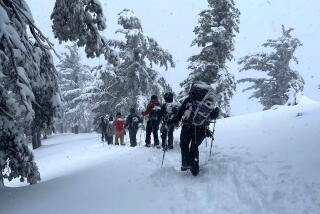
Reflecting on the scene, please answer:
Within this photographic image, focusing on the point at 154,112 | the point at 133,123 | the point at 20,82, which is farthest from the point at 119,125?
the point at 20,82

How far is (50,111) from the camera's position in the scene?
11.6 metres

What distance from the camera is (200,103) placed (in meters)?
8.99

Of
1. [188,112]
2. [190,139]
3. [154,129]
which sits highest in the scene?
[188,112]

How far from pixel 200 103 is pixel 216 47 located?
64.8 ft

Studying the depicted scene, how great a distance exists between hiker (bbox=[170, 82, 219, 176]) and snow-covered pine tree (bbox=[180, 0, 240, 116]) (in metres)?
18.1

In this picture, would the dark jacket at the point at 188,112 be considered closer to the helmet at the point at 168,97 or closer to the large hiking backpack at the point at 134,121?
the helmet at the point at 168,97

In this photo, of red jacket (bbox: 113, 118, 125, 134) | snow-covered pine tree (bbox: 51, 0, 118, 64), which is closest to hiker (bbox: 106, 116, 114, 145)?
red jacket (bbox: 113, 118, 125, 134)

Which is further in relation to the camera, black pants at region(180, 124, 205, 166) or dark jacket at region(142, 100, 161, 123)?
dark jacket at region(142, 100, 161, 123)

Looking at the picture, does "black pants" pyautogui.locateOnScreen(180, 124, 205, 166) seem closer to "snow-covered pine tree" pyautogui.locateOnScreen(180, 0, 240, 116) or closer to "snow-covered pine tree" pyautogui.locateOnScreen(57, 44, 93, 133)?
"snow-covered pine tree" pyautogui.locateOnScreen(180, 0, 240, 116)

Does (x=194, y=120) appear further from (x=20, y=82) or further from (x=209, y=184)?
(x=20, y=82)

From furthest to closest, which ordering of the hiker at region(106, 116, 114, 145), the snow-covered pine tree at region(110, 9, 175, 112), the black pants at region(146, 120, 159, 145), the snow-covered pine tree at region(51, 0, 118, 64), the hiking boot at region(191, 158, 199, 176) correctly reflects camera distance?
the snow-covered pine tree at region(110, 9, 175, 112) → the hiker at region(106, 116, 114, 145) → the black pants at region(146, 120, 159, 145) → the snow-covered pine tree at region(51, 0, 118, 64) → the hiking boot at region(191, 158, 199, 176)

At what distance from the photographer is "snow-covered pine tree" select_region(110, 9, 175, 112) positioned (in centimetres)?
3125

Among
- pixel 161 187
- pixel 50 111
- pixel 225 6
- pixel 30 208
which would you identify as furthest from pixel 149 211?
pixel 225 6

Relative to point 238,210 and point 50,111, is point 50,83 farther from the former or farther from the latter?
point 238,210
